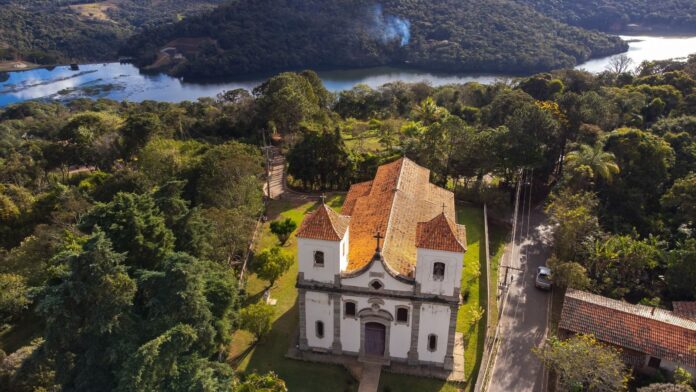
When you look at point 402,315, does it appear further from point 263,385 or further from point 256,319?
point 256,319

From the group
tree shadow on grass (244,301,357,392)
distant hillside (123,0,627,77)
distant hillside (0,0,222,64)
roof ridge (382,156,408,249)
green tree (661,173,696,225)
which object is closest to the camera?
tree shadow on grass (244,301,357,392)

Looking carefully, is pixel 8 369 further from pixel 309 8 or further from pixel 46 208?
pixel 309 8

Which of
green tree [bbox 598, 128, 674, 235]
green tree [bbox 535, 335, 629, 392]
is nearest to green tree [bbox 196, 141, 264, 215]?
green tree [bbox 535, 335, 629, 392]

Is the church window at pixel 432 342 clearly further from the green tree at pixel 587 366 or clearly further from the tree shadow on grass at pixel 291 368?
the green tree at pixel 587 366

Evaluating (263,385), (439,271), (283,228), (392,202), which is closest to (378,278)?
(439,271)

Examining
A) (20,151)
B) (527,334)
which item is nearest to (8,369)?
(527,334)

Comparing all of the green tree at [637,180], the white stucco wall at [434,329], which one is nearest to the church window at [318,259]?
the white stucco wall at [434,329]

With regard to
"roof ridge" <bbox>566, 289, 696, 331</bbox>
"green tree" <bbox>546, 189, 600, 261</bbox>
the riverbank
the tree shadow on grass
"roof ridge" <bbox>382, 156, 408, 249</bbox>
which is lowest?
the tree shadow on grass

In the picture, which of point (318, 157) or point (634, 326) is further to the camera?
point (318, 157)

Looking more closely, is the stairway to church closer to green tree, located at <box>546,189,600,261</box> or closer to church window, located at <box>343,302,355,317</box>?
church window, located at <box>343,302,355,317</box>
